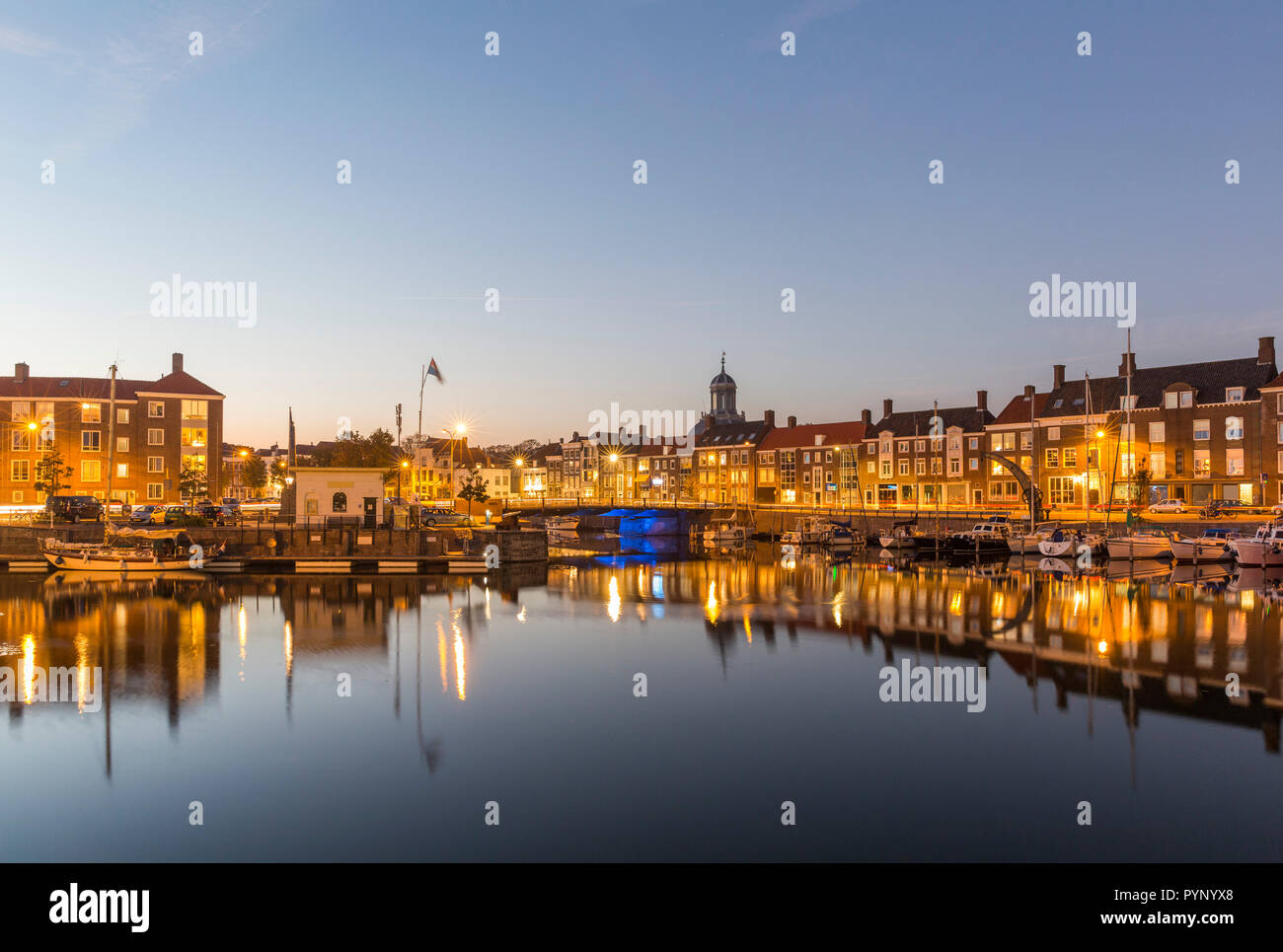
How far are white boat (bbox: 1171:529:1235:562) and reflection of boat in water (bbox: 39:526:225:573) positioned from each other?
6736cm

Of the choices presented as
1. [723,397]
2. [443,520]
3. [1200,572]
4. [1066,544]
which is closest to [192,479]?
[443,520]

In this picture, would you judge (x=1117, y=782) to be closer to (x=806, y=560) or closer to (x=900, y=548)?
(x=806, y=560)

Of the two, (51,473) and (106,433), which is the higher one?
(106,433)

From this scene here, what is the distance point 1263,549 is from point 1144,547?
7600mm

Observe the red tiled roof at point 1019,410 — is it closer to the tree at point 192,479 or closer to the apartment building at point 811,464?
the apartment building at point 811,464

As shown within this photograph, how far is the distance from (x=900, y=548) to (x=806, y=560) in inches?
427

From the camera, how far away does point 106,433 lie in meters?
80.2

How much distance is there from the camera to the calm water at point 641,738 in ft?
45.8

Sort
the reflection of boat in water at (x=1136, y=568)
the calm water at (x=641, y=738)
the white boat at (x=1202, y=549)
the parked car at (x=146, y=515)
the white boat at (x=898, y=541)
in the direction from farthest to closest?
the white boat at (x=898, y=541) → the parked car at (x=146, y=515) → the white boat at (x=1202, y=549) → the reflection of boat in water at (x=1136, y=568) → the calm water at (x=641, y=738)

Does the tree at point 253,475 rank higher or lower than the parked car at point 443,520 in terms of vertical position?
higher

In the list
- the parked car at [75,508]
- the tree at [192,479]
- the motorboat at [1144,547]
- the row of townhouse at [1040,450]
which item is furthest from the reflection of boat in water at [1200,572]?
the tree at [192,479]

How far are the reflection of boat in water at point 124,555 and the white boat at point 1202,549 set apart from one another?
221 feet

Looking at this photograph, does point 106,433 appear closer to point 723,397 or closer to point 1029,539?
point 1029,539
